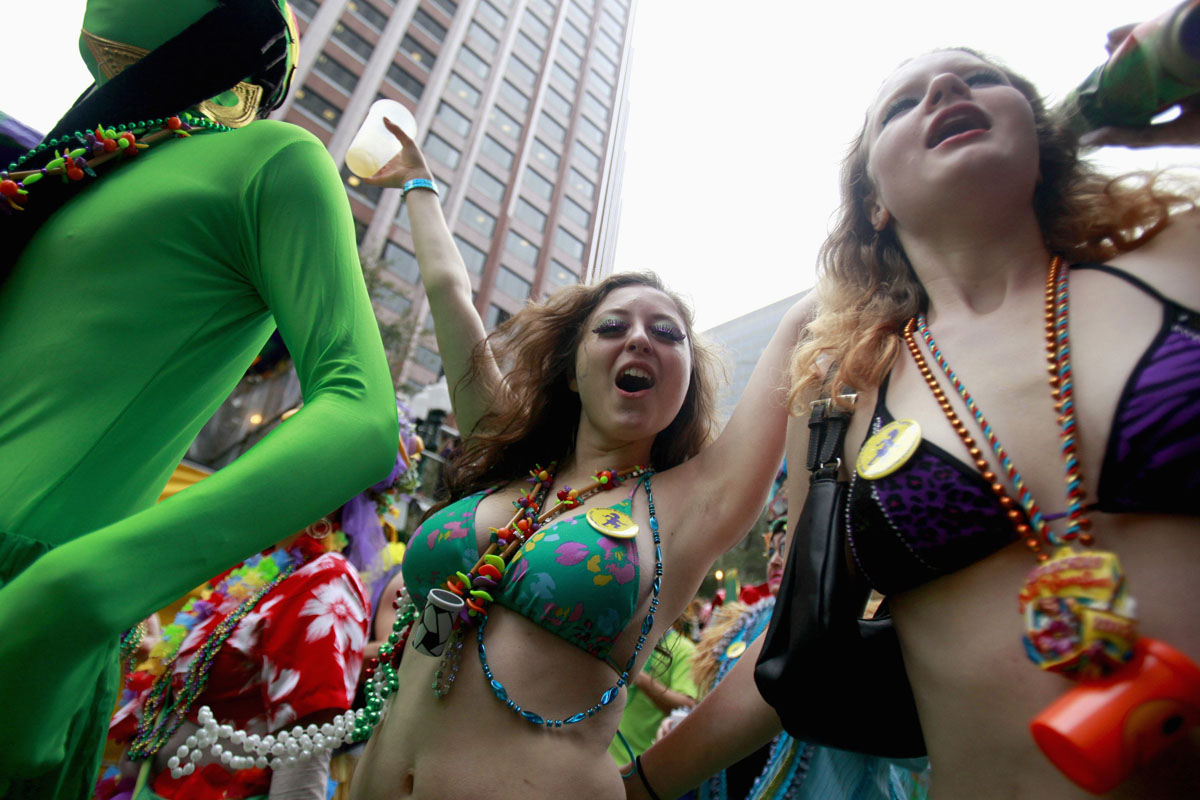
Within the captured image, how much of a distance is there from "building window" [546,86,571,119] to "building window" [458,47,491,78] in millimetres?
3979

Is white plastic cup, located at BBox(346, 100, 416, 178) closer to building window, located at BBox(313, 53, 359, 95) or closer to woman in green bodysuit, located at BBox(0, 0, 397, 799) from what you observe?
woman in green bodysuit, located at BBox(0, 0, 397, 799)

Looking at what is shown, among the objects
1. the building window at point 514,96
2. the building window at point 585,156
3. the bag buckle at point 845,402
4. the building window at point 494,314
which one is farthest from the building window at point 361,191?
the bag buckle at point 845,402

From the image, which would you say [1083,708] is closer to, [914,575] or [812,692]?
[914,575]

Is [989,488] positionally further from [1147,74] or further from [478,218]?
[478,218]

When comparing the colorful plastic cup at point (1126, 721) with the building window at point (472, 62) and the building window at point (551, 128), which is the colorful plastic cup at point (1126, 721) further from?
the building window at point (551, 128)

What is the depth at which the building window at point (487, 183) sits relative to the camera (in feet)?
96.1

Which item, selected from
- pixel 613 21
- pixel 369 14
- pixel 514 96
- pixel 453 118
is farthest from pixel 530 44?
pixel 369 14

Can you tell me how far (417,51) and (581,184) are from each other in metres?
10.4

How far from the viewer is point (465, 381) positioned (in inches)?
90.3

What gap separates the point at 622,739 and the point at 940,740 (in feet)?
8.90

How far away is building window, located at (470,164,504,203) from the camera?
96.1 ft

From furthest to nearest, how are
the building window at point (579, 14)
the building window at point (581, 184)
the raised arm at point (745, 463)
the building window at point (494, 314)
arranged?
the building window at point (579, 14), the building window at point (581, 184), the building window at point (494, 314), the raised arm at point (745, 463)

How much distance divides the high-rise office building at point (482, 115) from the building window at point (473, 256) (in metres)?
0.06

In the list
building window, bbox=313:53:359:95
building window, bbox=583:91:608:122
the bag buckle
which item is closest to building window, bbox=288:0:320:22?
building window, bbox=313:53:359:95
